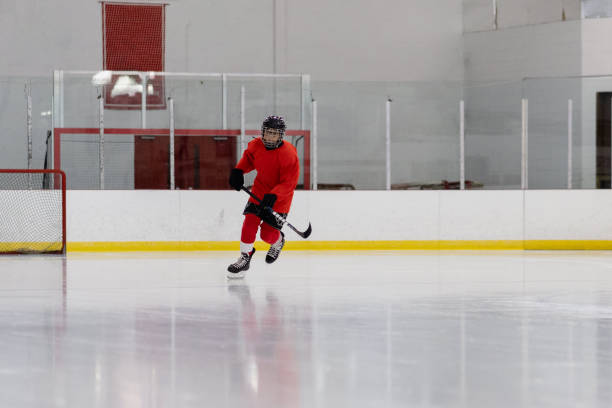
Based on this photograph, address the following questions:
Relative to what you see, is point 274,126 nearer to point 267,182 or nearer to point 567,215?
point 267,182

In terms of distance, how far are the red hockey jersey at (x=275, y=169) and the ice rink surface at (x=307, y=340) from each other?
0.64m

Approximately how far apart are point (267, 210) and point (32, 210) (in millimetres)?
4631

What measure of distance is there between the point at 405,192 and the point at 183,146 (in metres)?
2.73

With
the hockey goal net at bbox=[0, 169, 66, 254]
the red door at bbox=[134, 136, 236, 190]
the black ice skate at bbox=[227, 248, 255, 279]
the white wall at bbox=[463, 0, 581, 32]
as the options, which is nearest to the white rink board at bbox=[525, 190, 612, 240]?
the red door at bbox=[134, 136, 236, 190]

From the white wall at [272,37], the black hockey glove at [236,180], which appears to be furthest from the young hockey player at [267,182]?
the white wall at [272,37]

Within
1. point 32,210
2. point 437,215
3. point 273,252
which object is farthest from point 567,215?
point 32,210

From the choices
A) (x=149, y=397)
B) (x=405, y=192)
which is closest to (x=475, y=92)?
(x=405, y=192)

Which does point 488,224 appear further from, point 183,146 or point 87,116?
point 87,116

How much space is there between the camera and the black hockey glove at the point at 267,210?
6191 millimetres

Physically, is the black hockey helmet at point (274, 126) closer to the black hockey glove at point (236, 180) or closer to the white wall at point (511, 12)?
the black hockey glove at point (236, 180)

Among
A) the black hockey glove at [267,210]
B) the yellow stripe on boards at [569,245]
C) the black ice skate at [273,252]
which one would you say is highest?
the black hockey glove at [267,210]

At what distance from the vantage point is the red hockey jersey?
6.41 metres

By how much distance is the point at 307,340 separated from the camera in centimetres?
347

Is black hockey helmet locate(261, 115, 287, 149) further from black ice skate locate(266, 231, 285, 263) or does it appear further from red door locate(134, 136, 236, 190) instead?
red door locate(134, 136, 236, 190)
